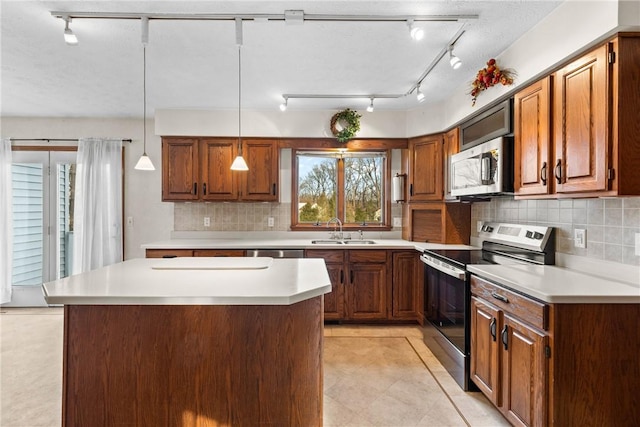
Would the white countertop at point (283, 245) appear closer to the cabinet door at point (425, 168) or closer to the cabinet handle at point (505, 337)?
the cabinet door at point (425, 168)

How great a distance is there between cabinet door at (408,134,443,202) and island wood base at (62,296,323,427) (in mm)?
2834

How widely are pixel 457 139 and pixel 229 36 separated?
231 centimetres

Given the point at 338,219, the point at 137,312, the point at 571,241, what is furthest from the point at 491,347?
the point at 338,219

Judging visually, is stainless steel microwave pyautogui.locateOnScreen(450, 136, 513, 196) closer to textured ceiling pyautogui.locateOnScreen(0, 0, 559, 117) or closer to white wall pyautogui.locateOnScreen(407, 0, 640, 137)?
white wall pyautogui.locateOnScreen(407, 0, 640, 137)

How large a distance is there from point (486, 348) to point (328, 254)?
6.07ft

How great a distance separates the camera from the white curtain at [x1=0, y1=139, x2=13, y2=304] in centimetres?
421

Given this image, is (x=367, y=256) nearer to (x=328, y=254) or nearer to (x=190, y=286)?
(x=328, y=254)

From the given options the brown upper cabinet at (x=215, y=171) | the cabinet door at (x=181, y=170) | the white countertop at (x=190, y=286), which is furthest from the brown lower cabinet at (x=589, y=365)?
the cabinet door at (x=181, y=170)

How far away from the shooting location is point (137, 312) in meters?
1.58

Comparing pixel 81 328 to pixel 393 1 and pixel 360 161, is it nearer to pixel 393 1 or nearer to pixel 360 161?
pixel 393 1

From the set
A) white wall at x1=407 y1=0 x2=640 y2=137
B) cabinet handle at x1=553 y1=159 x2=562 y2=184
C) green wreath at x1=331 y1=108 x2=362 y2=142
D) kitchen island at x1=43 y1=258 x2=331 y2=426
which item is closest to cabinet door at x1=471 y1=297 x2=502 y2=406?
cabinet handle at x1=553 y1=159 x2=562 y2=184

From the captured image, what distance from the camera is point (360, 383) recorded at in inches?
101

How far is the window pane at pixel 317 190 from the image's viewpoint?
4355 mm

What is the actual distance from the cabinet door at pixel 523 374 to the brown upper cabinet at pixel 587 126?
0.82m
